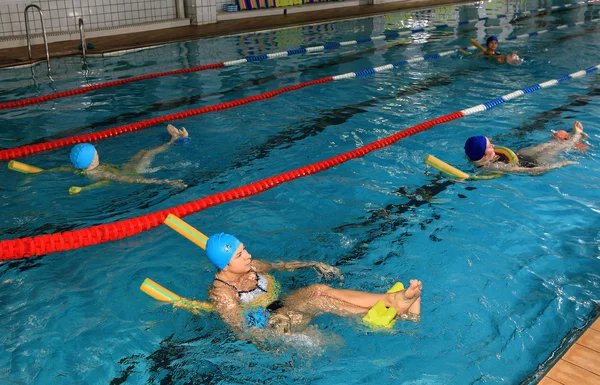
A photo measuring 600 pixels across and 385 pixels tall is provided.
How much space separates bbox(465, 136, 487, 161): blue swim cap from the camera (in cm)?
521

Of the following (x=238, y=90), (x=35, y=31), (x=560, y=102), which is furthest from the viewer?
(x=35, y=31)

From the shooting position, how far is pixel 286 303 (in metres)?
3.38

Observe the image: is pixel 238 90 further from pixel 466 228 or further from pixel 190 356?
pixel 190 356

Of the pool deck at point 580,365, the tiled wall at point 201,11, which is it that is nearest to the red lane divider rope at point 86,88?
the tiled wall at point 201,11

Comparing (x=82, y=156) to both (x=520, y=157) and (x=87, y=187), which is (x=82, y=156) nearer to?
(x=87, y=187)

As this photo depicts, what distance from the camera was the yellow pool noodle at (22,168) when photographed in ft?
17.5

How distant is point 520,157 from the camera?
555 centimetres

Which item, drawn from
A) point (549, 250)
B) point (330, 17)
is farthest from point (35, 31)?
point (549, 250)

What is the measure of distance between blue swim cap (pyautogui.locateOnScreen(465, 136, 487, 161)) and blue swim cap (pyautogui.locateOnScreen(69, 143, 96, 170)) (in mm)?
3429

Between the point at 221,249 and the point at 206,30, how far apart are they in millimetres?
10664

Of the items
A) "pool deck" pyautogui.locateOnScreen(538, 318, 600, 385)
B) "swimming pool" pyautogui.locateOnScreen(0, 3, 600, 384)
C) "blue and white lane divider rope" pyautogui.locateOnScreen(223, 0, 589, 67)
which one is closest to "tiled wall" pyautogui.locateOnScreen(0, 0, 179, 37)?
"swimming pool" pyautogui.locateOnScreen(0, 3, 600, 384)

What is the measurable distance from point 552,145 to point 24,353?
5.03 m

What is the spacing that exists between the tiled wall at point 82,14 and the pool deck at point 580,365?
11.7 meters

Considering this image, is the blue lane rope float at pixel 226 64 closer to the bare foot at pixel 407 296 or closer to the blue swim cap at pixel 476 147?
the blue swim cap at pixel 476 147
